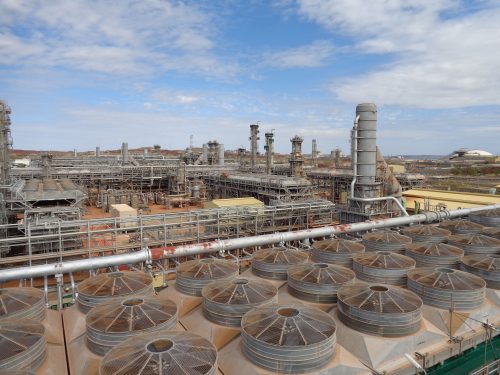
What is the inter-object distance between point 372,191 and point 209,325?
20.3 meters

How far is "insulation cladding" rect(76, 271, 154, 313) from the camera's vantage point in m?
13.2

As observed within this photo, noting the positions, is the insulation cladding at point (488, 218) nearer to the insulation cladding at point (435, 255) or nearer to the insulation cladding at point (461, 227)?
the insulation cladding at point (461, 227)

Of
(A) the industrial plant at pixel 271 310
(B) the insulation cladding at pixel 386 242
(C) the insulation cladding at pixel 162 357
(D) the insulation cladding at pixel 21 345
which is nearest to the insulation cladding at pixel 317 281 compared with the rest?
(A) the industrial plant at pixel 271 310

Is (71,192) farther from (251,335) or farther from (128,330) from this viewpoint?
(251,335)

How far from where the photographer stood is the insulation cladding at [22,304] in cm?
1203

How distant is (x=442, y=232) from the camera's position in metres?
22.2

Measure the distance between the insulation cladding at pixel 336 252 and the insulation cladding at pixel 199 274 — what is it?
4.90 m

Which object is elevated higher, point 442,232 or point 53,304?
point 442,232

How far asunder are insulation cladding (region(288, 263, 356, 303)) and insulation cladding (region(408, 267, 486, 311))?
106 inches

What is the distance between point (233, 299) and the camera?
12.9m

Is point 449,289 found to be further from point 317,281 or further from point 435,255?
point 317,281

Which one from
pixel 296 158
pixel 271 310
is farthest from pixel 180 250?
pixel 296 158

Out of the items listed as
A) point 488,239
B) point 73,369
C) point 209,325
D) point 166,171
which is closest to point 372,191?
point 488,239

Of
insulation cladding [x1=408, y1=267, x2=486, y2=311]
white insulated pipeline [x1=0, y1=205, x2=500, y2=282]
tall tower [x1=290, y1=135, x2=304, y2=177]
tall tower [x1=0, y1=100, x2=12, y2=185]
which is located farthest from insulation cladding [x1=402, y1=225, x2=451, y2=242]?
tall tower [x1=0, y1=100, x2=12, y2=185]
